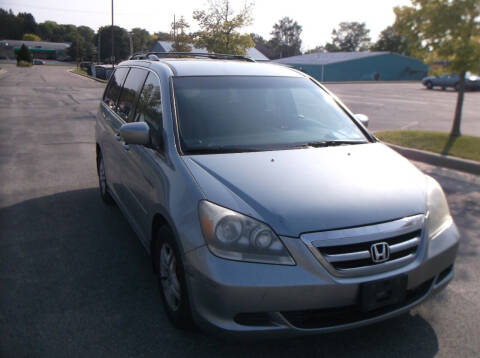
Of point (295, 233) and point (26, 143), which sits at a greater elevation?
point (295, 233)

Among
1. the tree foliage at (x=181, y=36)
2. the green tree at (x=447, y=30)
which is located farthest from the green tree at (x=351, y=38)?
the green tree at (x=447, y=30)

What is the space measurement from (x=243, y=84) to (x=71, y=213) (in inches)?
109

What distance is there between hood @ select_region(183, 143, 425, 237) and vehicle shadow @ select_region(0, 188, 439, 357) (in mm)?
851

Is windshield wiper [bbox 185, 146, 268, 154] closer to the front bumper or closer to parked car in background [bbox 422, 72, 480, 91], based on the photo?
the front bumper

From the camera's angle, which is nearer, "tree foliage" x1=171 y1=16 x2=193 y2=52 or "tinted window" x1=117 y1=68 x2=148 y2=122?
"tinted window" x1=117 y1=68 x2=148 y2=122

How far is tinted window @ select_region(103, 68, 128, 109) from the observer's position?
5.21 m

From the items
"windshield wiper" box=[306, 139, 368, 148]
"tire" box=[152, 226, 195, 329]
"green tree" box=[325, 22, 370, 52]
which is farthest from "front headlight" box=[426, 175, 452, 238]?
"green tree" box=[325, 22, 370, 52]

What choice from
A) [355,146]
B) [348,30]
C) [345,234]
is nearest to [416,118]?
[355,146]

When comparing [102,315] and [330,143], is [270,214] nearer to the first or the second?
[330,143]

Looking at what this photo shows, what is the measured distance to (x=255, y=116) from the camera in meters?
3.72

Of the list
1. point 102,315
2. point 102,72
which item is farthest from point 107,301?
point 102,72

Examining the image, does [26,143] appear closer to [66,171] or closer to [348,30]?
[66,171]

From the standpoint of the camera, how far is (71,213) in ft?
17.7

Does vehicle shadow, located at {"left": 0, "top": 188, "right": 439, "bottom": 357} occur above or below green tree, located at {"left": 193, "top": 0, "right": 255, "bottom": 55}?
below
